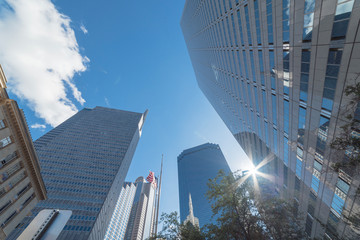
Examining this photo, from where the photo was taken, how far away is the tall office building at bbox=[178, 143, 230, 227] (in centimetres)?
13575

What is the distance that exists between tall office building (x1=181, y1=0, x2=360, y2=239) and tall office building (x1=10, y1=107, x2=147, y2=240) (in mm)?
85108

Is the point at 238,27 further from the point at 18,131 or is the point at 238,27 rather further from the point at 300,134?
the point at 18,131

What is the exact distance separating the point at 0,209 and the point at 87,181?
7763cm

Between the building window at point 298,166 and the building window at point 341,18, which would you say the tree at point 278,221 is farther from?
the building window at point 341,18

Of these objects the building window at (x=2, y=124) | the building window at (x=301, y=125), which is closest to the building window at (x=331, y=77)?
the building window at (x=301, y=125)

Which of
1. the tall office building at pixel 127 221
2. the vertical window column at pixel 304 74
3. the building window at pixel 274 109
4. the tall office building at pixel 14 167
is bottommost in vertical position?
the tall office building at pixel 127 221

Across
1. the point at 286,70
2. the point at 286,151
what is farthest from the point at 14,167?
the point at 286,151

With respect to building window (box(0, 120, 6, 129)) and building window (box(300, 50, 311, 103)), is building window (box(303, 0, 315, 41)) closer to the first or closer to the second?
building window (box(300, 50, 311, 103))

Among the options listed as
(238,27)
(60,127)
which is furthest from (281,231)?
(60,127)

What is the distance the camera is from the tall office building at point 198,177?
13575 cm

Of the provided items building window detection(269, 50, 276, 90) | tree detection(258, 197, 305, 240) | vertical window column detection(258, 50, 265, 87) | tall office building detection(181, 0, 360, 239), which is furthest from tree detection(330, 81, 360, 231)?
vertical window column detection(258, 50, 265, 87)

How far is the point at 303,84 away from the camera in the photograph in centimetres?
1719

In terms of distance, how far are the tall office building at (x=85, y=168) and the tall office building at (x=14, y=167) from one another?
56.7 metres

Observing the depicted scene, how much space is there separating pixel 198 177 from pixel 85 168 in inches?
4281
